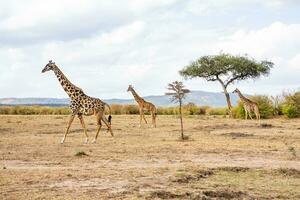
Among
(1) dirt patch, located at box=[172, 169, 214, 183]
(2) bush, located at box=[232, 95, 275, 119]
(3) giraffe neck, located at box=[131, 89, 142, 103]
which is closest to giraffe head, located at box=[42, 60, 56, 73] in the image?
(3) giraffe neck, located at box=[131, 89, 142, 103]

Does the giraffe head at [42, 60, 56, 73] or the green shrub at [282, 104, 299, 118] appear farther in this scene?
the green shrub at [282, 104, 299, 118]

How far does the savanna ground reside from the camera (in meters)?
12.5

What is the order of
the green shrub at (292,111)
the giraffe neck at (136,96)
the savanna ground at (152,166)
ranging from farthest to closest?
the green shrub at (292,111) → the giraffe neck at (136,96) → the savanna ground at (152,166)

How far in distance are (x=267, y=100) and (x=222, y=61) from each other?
11.2 meters

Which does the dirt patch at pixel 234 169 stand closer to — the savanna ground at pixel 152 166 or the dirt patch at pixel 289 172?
the savanna ground at pixel 152 166

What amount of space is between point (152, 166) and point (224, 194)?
3956 millimetres

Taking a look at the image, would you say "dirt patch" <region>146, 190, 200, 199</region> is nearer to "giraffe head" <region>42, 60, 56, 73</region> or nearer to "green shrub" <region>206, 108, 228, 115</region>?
"giraffe head" <region>42, 60, 56, 73</region>

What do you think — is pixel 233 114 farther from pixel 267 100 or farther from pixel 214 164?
pixel 214 164

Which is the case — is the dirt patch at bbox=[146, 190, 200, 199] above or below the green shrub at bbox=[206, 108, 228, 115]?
below

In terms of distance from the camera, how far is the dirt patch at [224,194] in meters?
12.4

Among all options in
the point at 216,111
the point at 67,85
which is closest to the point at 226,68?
the point at 216,111

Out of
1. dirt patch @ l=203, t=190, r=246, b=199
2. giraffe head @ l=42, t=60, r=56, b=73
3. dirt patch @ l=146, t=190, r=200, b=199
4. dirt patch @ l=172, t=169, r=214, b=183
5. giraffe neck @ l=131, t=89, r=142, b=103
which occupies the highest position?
giraffe head @ l=42, t=60, r=56, b=73

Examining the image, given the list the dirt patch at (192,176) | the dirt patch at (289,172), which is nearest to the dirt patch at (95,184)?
the dirt patch at (192,176)

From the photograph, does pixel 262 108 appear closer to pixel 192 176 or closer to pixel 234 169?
pixel 234 169
